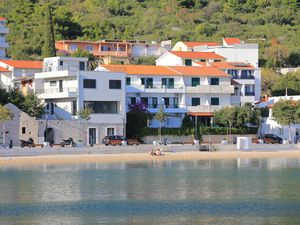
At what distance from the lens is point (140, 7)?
171375 millimetres

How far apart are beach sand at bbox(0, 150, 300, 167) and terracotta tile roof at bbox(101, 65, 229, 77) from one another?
648 inches

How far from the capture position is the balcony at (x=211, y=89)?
92.4 m

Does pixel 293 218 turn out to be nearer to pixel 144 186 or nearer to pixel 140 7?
pixel 144 186

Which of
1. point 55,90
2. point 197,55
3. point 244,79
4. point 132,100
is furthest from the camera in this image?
point 197,55

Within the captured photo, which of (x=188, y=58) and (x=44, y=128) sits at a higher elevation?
(x=188, y=58)

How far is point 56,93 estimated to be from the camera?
85938 millimetres

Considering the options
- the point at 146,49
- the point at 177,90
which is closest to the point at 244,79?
the point at 177,90

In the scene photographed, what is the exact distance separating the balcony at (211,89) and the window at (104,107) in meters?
9.64

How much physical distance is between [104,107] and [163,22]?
73296mm

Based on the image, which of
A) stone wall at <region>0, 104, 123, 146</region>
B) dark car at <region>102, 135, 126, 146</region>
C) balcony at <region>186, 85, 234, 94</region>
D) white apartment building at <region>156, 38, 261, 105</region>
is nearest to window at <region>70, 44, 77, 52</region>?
white apartment building at <region>156, 38, 261, 105</region>

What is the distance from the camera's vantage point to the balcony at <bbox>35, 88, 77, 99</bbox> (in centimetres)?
8425

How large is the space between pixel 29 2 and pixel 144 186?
95495mm

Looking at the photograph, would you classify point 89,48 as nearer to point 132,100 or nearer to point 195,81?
point 195,81

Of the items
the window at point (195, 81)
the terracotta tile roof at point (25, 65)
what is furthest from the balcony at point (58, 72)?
the window at point (195, 81)
